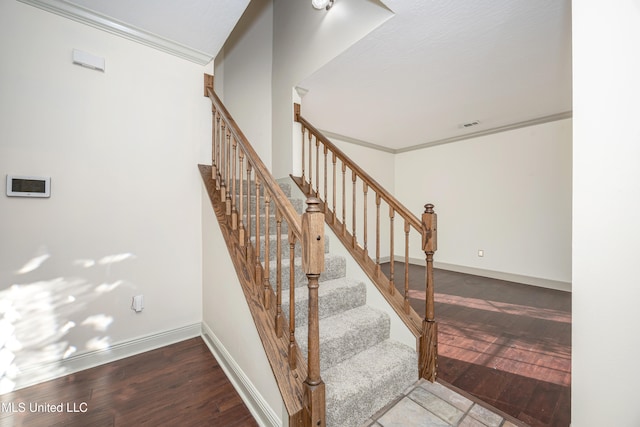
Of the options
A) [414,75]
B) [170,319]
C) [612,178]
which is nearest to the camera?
[612,178]

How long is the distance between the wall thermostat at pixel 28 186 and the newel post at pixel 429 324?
2.61 metres

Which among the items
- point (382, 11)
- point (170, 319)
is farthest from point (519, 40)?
point (170, 319)

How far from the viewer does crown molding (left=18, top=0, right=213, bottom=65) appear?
1.84m

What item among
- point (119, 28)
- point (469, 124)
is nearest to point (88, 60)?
point (119, 28)

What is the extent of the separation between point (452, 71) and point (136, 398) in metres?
3.68

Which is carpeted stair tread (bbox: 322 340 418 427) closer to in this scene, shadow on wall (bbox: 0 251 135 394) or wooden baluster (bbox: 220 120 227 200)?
wooden baluster (bbox: 220 120 227 200)

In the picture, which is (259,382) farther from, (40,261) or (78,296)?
(40,261)

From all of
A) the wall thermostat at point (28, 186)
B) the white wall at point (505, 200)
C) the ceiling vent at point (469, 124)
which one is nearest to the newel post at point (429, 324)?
the wall thermostat at point (28, 186)

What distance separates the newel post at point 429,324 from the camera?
1693mm

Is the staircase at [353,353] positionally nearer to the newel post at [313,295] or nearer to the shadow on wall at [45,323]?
the newel post at [313,295]

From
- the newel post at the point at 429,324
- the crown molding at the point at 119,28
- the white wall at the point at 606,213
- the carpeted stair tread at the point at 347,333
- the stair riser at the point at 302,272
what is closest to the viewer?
the white wall at the point at 606,213

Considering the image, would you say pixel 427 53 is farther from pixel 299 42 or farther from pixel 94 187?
pixel 94 187

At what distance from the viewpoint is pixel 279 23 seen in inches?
130

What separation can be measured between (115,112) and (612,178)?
3.11 meters
